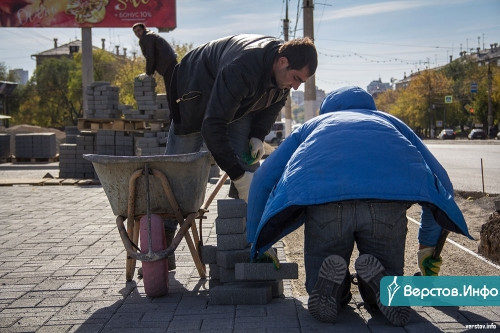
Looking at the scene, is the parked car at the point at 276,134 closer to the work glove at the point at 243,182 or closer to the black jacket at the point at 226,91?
the black jacket at the point at 226,91

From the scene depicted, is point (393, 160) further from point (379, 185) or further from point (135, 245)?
point (135, 245)

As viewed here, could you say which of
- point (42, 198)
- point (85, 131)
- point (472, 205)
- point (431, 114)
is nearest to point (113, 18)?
point (85, 131)

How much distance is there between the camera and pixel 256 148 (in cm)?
484

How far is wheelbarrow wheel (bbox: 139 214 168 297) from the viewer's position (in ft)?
14.0

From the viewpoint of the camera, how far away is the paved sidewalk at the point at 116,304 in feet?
11.8

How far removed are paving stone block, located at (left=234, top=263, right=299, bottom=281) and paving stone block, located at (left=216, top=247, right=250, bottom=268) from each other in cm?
21

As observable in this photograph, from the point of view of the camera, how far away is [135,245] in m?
4.58

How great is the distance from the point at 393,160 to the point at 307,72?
3.12ft

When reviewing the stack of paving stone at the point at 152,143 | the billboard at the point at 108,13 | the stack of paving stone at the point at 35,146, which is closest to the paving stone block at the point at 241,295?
the stack of paving stone at the point at 152,143

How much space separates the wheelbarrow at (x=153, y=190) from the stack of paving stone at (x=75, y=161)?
37.3ft

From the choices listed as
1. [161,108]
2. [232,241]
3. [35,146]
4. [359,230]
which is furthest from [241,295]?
[35,146]

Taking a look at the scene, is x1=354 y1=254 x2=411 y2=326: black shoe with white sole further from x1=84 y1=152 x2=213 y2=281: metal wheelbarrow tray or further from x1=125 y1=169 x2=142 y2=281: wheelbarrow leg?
x1=125 y1=169 x2=142 y2=281: wheelbarrow leg

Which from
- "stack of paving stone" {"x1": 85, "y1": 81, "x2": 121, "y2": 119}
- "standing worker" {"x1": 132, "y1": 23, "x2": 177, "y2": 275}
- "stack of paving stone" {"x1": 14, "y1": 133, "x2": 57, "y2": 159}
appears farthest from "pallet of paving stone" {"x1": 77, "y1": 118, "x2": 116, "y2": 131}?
"stack of paving stone" {"x1": 14, "y1": 133, "x2": 57, "y2": 159}

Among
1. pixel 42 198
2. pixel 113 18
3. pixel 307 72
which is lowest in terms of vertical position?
pixel 42 198
